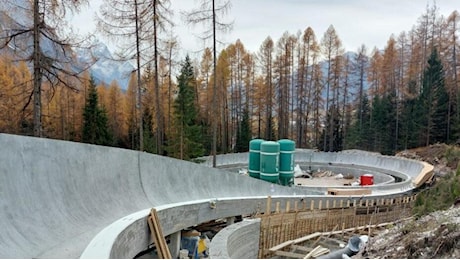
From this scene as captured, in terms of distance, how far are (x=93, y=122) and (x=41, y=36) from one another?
20348 millimetres

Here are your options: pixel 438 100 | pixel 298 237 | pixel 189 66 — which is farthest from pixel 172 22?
pixel 438 100

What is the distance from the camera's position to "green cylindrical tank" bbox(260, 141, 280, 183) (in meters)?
16.7

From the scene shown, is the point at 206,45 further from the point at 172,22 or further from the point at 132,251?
the point at 132,251

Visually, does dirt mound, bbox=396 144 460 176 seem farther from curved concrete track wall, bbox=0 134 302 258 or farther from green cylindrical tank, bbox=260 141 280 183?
curved concrete track wall, bbox=0 134 302 258

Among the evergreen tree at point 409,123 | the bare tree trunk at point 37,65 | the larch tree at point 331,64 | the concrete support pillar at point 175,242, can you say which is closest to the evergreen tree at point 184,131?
the larch tree at point 331,64

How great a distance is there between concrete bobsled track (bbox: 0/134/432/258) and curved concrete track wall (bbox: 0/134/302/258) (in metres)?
0.01

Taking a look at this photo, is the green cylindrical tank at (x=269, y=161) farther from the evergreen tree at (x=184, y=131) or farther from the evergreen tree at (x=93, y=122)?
the evergreen tree at (x=93, y=122)

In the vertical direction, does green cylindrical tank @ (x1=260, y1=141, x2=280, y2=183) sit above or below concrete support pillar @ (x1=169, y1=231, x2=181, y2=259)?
above

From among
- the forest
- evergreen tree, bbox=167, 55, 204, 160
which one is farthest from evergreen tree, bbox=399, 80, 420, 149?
evergreen tree, bbox=167, 55, 204, 160

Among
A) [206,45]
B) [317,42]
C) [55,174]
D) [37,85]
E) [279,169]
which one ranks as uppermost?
[317,42]

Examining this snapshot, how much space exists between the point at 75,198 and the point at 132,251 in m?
1.87

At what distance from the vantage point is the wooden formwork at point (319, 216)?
10.7m

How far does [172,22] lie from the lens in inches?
631

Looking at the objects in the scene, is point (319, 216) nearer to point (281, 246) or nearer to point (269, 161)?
point (281, 246)
